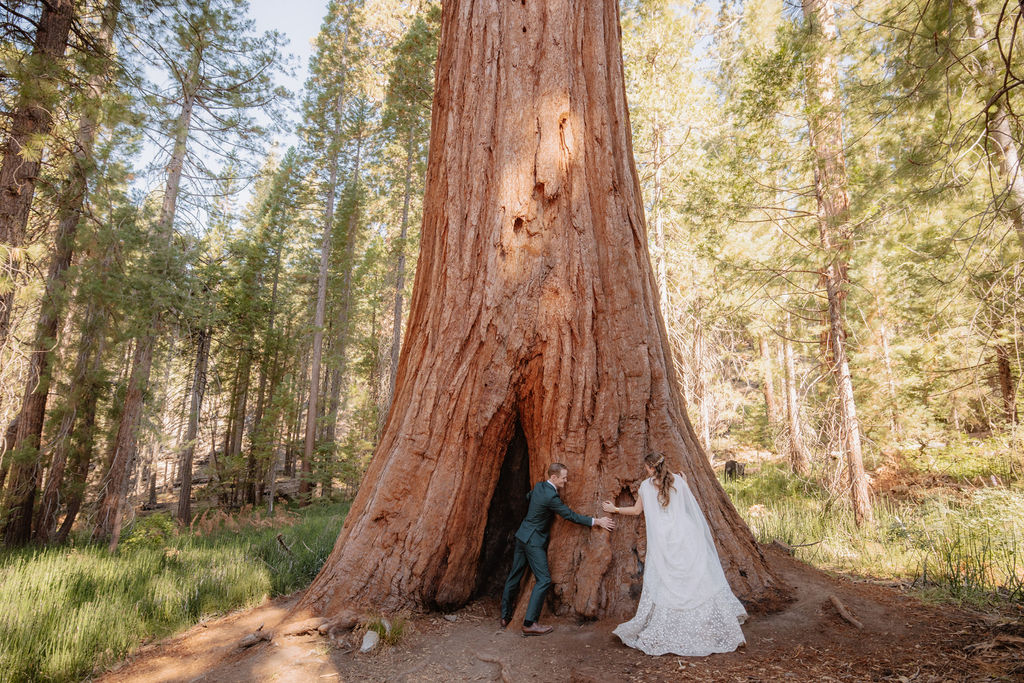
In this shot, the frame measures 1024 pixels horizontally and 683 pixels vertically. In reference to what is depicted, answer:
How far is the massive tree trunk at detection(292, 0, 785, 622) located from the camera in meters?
4.54

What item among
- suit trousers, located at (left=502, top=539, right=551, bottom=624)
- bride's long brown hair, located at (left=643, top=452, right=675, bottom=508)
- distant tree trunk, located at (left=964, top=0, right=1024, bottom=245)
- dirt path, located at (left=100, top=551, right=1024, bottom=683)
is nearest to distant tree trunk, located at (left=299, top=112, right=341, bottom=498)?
dirt path, located at (left=100, top=551, right=1024, bottom=683)

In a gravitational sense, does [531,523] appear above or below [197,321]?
below

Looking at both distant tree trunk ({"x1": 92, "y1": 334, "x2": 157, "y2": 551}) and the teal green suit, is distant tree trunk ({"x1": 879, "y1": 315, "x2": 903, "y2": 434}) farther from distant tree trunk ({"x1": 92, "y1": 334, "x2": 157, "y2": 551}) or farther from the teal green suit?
distant tree trunk ({"x1": 92, "y1": 334, "x2": 157, "y2": 551})

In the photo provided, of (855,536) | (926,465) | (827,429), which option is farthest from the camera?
(926,465)

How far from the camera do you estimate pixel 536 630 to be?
409 centimetres

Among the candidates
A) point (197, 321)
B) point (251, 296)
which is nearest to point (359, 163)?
point (251, 296)

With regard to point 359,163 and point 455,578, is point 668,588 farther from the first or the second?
point 359,163

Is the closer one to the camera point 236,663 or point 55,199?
point 236,663

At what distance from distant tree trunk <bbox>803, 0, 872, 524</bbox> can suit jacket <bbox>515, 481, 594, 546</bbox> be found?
230 inches

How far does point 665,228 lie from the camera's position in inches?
478

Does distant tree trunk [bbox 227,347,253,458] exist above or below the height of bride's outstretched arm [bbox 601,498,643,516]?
above

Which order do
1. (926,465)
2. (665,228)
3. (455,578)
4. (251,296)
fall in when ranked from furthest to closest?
(251,296) < (665,228) < (926,465) < (455,578)

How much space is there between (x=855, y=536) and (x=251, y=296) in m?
16.9

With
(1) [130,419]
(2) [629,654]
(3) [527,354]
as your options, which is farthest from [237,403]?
(2) [629,654]
